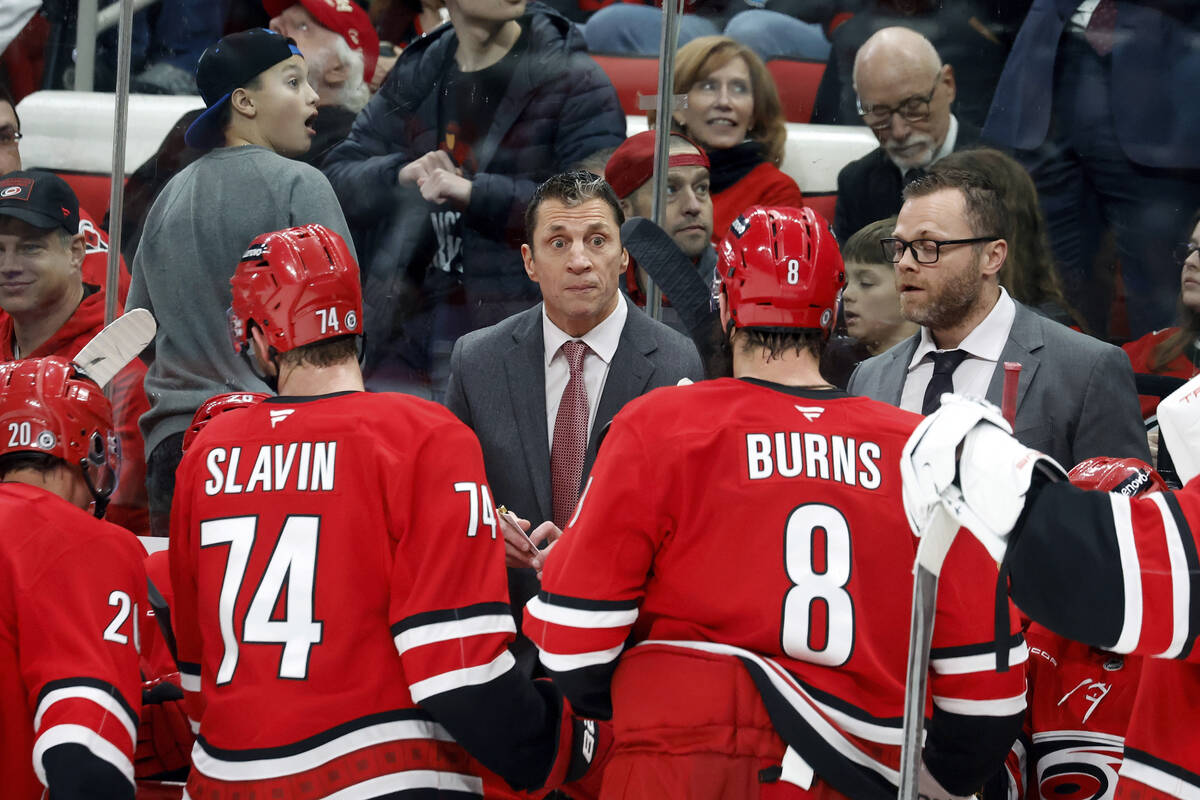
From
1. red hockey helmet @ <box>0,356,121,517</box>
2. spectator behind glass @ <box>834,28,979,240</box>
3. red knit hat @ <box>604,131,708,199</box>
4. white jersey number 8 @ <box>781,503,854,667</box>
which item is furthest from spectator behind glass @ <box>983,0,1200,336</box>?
red hockey helmet @ <box>0,356,121,517</box>

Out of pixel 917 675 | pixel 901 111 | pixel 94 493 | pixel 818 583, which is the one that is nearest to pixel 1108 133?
pixel 901 111

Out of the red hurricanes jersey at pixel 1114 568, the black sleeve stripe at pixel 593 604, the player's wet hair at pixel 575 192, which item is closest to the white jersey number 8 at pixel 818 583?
the black sleeve stripe at pixel 593 604

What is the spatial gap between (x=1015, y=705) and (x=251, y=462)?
126 cm

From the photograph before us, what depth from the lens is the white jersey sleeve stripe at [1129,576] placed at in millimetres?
1462

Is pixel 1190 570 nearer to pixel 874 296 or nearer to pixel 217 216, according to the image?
pixel 874 296

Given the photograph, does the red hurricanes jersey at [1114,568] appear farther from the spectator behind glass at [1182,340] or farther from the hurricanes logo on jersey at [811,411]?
the spectator behind glass at [1182,340]

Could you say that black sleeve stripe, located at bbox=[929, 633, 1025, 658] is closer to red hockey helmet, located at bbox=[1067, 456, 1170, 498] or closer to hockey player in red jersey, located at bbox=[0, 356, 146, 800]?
red hockey helmet, located at bbox=[1067, 456, 1170, 498]

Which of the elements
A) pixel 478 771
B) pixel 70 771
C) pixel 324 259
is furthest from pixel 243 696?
pixel 324 259

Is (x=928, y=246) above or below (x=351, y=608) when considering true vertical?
above

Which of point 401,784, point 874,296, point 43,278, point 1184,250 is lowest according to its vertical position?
point 401,784

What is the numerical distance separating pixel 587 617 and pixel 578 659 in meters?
0.07

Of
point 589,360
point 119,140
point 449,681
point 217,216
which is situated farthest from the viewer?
point 119,140

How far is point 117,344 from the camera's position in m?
2.77

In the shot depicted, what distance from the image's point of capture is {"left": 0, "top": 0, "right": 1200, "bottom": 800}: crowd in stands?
3000mm
